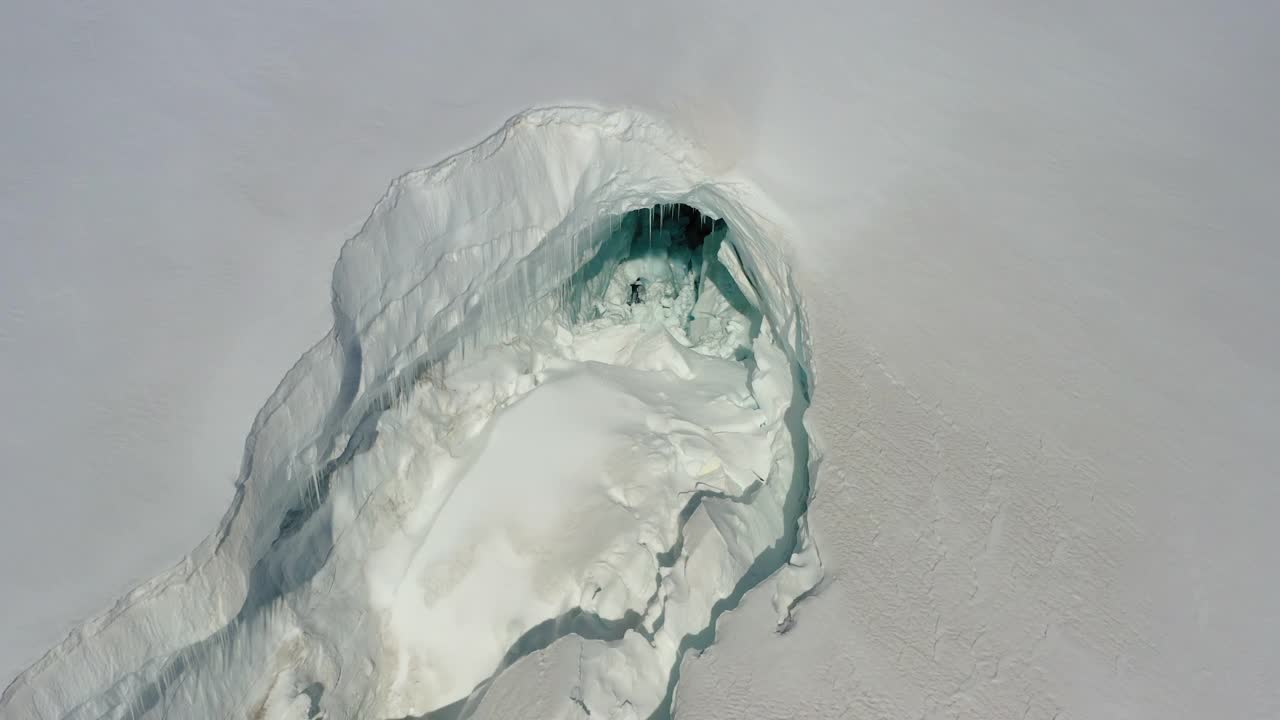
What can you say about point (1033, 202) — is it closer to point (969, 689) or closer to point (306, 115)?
point (969, 689)

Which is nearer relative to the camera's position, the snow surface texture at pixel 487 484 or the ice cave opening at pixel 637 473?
the snow surface texture at pixel 487 484

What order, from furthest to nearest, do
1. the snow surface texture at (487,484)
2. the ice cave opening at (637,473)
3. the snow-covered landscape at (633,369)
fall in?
the ice cave opening at (637,473), the snow surface texture at (487,484), the snow-covered landscape at (633,369)

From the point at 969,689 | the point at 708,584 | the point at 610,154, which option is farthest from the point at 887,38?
the point at 969,689

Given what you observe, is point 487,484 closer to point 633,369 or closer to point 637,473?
point 637,473

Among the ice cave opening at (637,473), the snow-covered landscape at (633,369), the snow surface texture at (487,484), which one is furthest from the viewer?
the ice cave opening at (637,473)

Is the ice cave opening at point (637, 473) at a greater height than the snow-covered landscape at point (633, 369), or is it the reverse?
the snow-covered landscape at point (633, 369)
